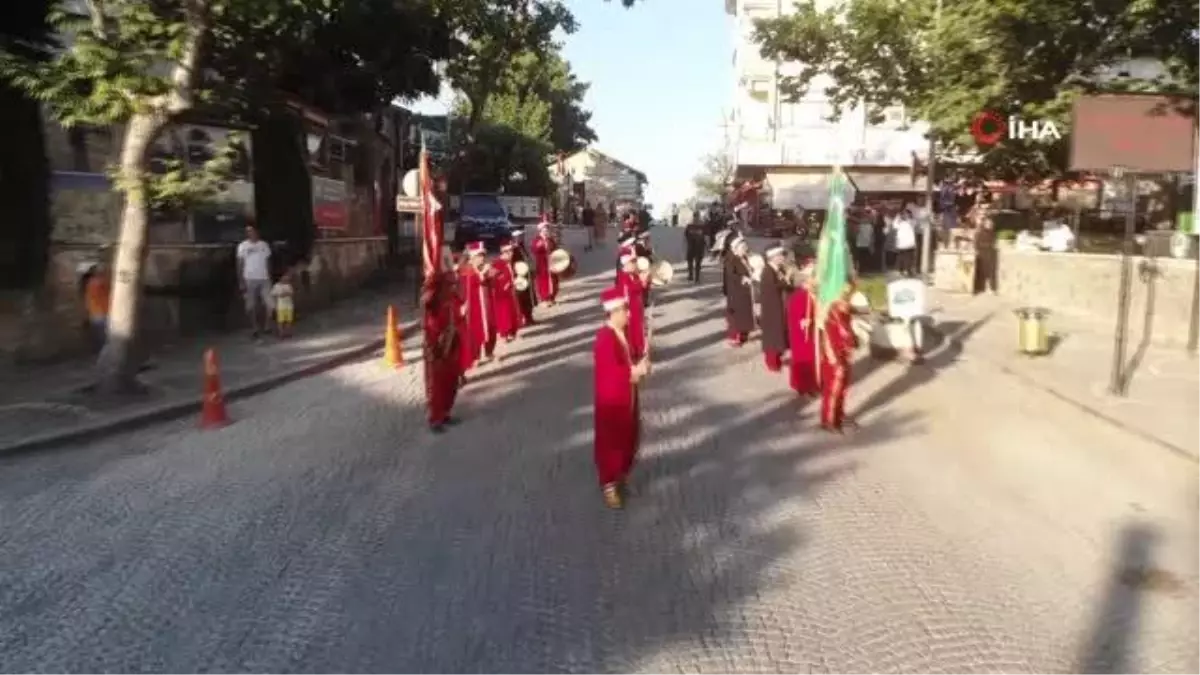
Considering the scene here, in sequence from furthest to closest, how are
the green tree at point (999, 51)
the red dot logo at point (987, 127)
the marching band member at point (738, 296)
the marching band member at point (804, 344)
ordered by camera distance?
the red dot logo at point (987, 127) → the green tree at point (999, 51) → the marching band member at point (738, 296) → the marching band member at point (804, 344)

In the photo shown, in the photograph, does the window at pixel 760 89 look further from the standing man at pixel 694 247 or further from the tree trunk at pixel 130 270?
the tree trunk at pixel 130 270

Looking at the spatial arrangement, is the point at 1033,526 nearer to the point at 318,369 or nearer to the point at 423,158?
the point at 423,158

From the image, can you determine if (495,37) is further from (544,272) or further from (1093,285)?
(1093,285)

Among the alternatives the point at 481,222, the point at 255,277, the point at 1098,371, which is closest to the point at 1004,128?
the point at 1098,371

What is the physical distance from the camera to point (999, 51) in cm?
1916

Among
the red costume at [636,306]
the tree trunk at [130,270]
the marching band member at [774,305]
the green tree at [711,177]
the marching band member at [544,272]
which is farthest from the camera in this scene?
the green tree at [711,177]

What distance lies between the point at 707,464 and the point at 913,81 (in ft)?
54.0

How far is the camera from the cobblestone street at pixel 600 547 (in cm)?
532

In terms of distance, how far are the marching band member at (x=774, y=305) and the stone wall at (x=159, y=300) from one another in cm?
896

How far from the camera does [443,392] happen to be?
1084 centimetres

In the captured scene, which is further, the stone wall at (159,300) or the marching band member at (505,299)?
the marching band member at (505,299)

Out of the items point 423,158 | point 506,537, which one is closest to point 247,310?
point 423,158

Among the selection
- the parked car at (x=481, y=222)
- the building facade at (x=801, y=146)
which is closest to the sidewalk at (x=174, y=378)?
the parked car at (x=481, y=222)

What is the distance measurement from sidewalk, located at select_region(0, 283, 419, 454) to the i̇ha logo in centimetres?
1011
